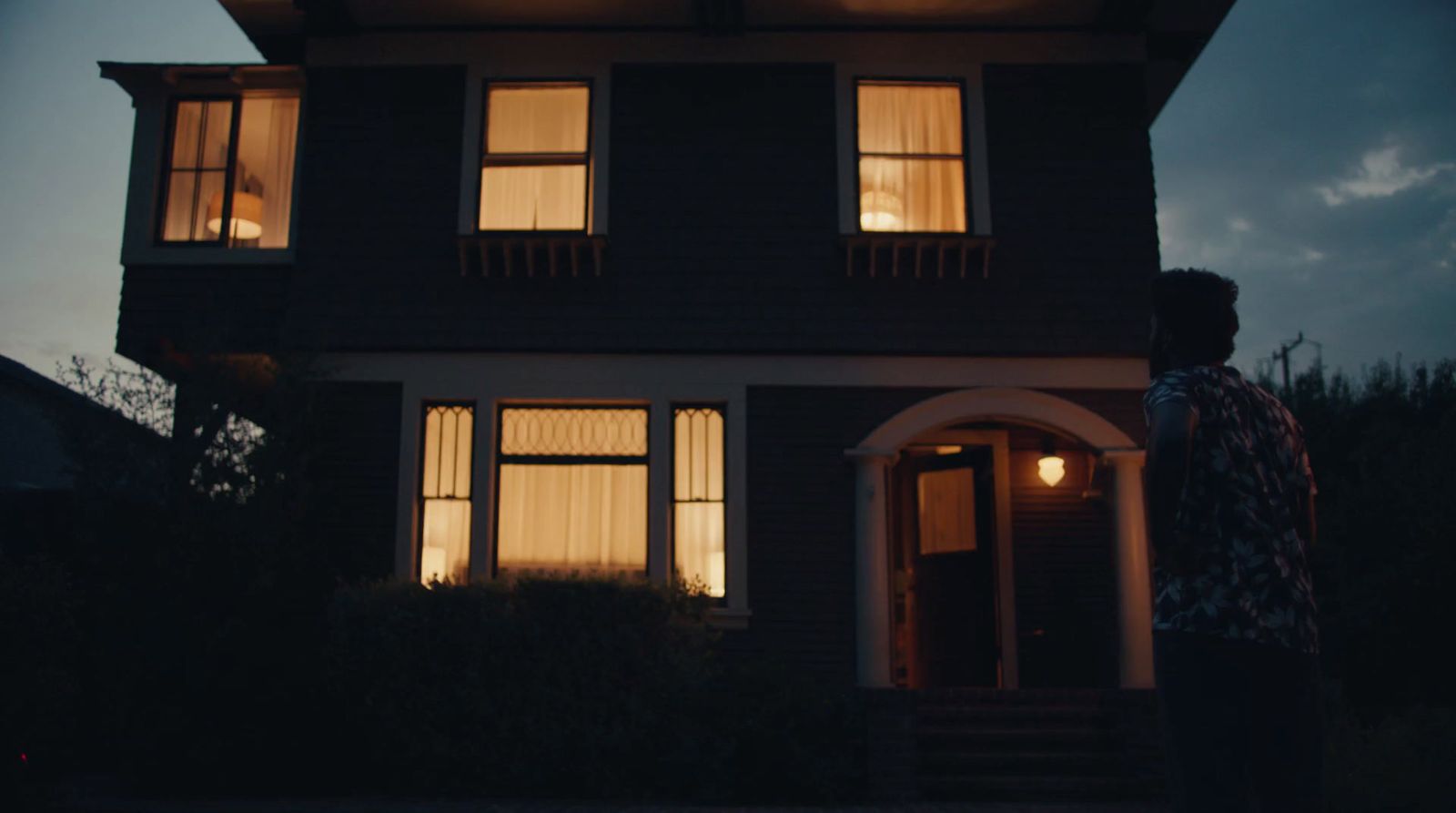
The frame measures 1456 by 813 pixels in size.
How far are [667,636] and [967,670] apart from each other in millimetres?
3976

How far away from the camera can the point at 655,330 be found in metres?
10.2

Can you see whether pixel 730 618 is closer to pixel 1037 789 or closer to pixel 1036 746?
pixel 1036 746

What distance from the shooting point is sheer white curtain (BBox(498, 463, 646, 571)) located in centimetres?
1005

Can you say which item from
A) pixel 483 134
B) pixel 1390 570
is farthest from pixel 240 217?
pixel 1390 570

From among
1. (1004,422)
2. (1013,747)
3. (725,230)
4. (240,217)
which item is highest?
(240,217)

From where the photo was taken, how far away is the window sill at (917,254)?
33.3ft

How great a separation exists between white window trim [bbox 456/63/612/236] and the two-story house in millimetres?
29

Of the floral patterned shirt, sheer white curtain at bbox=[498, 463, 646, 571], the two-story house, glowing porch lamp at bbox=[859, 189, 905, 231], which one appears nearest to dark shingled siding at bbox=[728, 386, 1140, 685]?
the two-story house

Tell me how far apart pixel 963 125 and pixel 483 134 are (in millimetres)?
4251

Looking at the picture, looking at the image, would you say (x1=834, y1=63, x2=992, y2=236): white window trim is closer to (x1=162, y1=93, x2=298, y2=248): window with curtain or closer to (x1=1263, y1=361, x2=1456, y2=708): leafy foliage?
(x1=1263, y1=361, x2=1456, y2=708): leafy foliage

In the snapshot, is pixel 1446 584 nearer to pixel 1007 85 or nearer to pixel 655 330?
pixel 1007 85

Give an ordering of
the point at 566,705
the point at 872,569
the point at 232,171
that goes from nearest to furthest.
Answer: the point at 566,705 → the point at 872,569 → the point at 232,171

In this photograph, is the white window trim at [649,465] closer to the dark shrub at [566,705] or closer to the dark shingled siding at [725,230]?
the dark shingled siding at [725,230]

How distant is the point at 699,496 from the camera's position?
10094 millimetres
